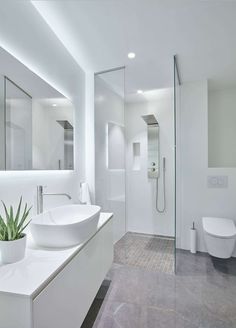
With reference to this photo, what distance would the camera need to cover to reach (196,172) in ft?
9.26

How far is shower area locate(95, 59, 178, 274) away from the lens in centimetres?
262

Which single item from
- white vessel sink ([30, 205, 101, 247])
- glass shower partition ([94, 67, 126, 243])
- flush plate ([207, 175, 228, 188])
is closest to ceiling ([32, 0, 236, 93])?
glass shower partition ([94, 67, 126, 243])

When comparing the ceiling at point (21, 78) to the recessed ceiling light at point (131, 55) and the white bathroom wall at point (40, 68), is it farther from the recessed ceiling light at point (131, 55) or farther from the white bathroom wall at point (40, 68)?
the recessed ceiling light at point (131, 55)

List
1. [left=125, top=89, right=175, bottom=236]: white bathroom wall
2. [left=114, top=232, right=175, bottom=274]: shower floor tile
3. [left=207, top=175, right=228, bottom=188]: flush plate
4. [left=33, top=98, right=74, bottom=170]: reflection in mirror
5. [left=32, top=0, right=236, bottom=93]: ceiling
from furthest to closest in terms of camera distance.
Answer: [left=125, top=89, right=175, bottom=236]: white bathroom wall
[left=207, top=175, right=228, bottom=188]: flush plate
[left=114, top=232, right=175, bottom=274]: shower floor tile
[left=33, top=98, right=74, bottom=170]: reflection in mirror
[left=32, top=0, right=236, bottom=93]: ceiling

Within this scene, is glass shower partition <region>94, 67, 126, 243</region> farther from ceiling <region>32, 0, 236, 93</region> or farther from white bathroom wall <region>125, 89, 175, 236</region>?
white bathroom wall <region>125, 89, 175, 236</region>

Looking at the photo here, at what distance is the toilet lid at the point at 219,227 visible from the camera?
2148mm

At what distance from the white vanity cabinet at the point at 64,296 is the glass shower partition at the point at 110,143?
97 cm

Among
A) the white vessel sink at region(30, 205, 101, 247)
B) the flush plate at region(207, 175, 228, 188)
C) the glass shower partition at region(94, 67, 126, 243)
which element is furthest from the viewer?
the flush plate at region(207, 175, 228, 188)

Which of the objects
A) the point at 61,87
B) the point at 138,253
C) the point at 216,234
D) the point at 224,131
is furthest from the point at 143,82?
the point at 138,253

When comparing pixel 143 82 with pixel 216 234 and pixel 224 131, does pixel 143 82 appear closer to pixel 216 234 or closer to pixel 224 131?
pixel 224 131

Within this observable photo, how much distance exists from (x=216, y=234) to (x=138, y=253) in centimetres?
111

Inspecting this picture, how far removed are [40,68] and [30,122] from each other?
49 centimetres

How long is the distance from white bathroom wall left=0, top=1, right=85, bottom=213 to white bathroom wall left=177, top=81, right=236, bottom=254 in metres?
1.47

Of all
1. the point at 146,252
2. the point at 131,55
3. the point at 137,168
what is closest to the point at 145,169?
the point at 137,168
